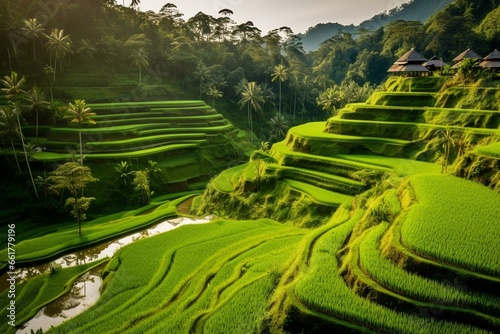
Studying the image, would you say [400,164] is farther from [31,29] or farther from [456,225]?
[31,29]

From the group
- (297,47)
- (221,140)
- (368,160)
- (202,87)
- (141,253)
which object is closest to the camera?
(141,253)

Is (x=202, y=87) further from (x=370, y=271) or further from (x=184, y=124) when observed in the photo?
(x=370, y=271)

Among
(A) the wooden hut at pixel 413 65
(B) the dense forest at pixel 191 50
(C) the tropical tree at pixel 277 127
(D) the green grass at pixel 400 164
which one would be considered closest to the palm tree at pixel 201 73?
(B) the dense forest at pixel 191 50

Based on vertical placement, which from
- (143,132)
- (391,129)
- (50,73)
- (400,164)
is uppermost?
(50,73)

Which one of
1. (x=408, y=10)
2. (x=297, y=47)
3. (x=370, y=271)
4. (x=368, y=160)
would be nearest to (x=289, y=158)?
(x=368, y=160)

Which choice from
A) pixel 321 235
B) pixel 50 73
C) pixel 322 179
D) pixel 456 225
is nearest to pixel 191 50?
pixel 50 73

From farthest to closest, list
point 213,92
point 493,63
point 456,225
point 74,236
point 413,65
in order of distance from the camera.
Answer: point 213,92 → point 413,65 → point 493,63 → point 74,236 → point 456,225
